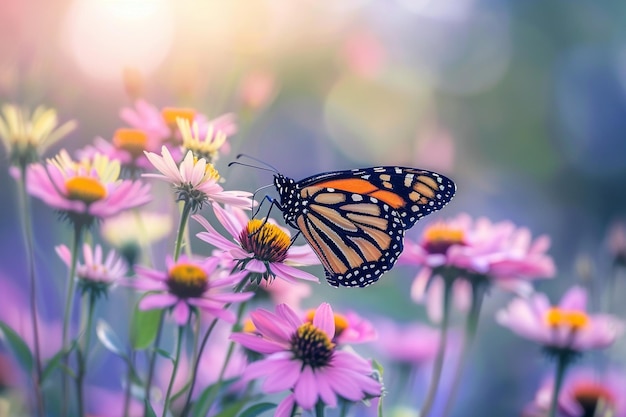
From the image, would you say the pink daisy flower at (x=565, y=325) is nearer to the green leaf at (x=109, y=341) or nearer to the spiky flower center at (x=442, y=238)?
the spiky flower center at (x=442, y=238)

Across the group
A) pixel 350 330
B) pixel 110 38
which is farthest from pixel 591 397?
pixel 110 38

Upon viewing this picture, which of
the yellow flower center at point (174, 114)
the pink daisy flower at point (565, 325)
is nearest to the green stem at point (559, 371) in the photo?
the pink daisy flower at point (565, 325)

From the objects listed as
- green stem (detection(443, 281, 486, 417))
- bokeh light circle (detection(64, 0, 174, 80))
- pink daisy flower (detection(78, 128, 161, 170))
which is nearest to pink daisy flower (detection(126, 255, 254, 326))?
pink daisy flower (detection(78, 128, 161, 170))

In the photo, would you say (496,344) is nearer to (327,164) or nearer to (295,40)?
(327,164)

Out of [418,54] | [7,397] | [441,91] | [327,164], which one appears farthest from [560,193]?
[7,397]

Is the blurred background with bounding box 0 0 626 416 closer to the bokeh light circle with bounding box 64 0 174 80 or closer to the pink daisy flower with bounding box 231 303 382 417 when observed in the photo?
the bokeh light circle with bounding box 64 0 174 80

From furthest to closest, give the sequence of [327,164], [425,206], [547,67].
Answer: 1. [547,67]
2. [327,164]
3. [425,206]

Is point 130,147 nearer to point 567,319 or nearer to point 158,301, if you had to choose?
point 158,301
